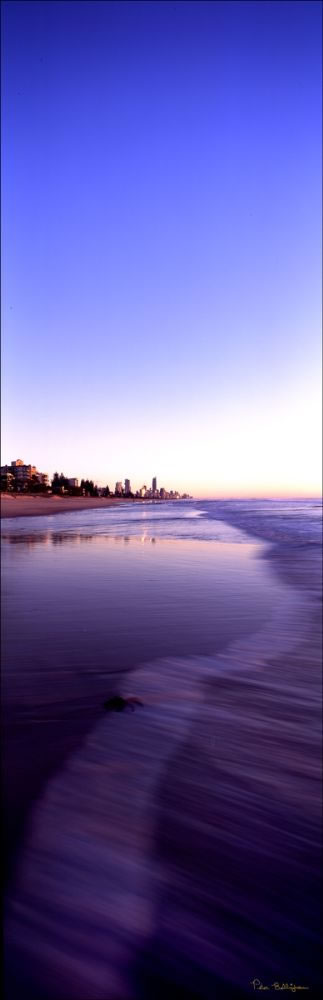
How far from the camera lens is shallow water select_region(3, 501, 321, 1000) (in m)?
1.37

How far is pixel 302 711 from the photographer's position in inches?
110

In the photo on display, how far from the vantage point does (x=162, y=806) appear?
6.36 ft

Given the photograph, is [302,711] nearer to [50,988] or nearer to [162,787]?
[162,787]

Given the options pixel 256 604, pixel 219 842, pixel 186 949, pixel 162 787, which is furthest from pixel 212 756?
pixel 256 604

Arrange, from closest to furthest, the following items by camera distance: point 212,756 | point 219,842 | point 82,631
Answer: point 219,842 → point 212,756 → point 82,631

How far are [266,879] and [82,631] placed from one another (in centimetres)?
295

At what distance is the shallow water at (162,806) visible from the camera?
1.37 meters
